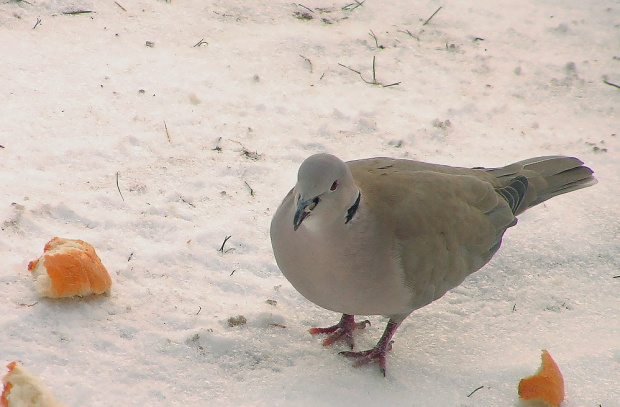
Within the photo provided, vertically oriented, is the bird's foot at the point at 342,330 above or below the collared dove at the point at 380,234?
below

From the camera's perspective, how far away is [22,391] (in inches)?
91.0

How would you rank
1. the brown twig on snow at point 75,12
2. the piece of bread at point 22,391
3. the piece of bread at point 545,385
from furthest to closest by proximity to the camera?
the brown twig on snow at point 75,12, the piece of bread at point 545,385, the piece of bread at point 22,391

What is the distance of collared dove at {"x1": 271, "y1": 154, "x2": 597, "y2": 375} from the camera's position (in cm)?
260

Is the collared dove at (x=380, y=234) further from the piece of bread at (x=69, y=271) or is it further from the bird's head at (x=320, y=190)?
the piece of bread at (x=69, y=271)

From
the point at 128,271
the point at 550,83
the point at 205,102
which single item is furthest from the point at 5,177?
the point at 550,83

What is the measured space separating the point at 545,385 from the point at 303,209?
3.74 ft

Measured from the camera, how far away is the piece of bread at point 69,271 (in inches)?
109

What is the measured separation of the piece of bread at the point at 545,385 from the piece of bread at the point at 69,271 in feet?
5.52

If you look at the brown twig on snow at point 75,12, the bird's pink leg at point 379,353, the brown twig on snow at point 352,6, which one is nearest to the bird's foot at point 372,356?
the bird's pink leg at point 379,353

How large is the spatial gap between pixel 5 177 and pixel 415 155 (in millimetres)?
2217

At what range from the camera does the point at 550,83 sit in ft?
16.6

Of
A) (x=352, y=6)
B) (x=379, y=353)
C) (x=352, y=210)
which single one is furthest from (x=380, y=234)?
(x=352, y=6)

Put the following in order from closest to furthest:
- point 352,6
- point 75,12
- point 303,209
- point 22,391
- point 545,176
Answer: point 22,391
point 303,209
point 545,176
point 75,12
point 352,6

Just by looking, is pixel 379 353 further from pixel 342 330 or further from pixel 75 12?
pixel 75 12
